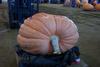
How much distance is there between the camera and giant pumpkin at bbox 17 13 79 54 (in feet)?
9.61

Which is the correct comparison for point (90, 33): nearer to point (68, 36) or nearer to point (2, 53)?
point (2, 53)

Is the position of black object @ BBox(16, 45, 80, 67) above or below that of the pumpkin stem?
below

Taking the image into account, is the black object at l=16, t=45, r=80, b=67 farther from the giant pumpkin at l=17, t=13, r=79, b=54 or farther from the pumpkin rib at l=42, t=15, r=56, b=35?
the pumpkin rib at l=42, t=15, r=56, b=35

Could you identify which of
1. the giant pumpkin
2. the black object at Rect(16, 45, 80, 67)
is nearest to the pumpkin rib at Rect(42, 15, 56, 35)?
the giant pumpkin

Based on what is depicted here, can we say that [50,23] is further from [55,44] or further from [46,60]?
[46,60]

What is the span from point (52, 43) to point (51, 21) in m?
0.31

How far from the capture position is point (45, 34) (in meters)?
2.94

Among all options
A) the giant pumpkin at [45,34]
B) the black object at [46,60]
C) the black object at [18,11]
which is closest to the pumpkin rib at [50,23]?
the giant pumpkin at [45,34]

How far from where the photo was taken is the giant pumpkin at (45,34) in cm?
293

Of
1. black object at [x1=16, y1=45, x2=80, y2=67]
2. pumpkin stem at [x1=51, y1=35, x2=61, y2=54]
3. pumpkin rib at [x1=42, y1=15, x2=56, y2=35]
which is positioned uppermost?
pumpkin rib at [x1=42, y1=15, x2=56, y2=35]

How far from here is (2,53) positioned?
13.7 feet

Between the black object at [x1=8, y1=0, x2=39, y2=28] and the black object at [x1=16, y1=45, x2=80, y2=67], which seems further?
the black object at [x1=8, y1=0, x2=39, y2=28]

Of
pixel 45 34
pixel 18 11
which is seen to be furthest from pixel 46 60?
pixel 18 11

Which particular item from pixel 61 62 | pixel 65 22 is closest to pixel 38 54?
pixel 61 62
